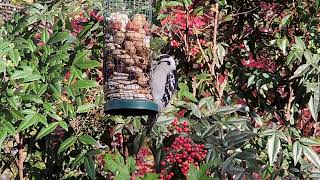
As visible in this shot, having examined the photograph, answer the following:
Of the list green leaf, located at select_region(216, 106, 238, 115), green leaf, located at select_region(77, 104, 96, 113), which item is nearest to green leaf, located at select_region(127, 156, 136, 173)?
green leaf, located at select_region(77, 104, 96, 113)

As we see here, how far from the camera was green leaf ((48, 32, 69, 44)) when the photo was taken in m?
2.52

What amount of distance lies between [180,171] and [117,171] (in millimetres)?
238

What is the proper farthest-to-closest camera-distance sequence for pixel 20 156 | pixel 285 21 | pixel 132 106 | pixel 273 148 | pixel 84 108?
pixel 20 156, pixel 285 21, pixel 84 108, pixel 273 148, pixel 132 106

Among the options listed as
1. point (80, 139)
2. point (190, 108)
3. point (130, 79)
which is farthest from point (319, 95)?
point (80, 139)

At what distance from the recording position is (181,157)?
2.40 m

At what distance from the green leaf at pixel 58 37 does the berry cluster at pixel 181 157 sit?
0.57 metres

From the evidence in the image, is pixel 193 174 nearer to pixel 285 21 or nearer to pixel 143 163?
pixel 143 163

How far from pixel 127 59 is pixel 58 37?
357mm

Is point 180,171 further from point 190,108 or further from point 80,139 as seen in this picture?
point 80,139

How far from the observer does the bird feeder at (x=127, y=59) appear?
90.4 inches

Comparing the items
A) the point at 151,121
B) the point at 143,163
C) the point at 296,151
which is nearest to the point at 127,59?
the point at 151,121

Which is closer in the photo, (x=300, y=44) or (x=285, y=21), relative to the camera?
(x=300, y=44)

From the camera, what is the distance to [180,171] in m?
2.50

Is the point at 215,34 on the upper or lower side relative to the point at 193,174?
upper
